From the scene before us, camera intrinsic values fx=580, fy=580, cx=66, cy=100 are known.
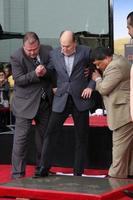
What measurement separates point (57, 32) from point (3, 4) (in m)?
1.05

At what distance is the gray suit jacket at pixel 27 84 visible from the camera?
644 cm

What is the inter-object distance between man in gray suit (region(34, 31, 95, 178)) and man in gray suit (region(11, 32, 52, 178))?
189mm

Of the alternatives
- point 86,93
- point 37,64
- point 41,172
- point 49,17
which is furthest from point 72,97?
point 49,17

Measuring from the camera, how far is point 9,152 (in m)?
7.83

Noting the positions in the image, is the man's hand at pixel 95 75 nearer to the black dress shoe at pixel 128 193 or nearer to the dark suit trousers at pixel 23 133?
the dark suit trousers at pixel 23 133

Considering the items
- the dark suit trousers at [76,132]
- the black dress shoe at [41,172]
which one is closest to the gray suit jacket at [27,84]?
the dark suit trousers at [76,132]

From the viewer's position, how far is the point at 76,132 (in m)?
6.38

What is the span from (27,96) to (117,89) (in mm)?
1121

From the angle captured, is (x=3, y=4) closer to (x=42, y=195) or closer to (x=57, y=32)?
(x=57, y=32)

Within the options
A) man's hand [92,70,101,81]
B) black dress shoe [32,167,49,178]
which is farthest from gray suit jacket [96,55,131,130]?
black dress shoe [32,167,49,178]

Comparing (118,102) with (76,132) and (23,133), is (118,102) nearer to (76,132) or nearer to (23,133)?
(76,132)

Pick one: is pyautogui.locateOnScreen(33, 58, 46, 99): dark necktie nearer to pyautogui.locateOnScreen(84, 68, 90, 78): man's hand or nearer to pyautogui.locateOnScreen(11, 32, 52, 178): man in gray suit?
pyautogui.locateOnScreen(11, 32, 52, 178): man in gray suit

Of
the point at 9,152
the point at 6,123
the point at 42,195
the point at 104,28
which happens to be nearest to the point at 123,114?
the point at 42,195

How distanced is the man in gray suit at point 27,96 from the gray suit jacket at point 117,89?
0.79 metres
